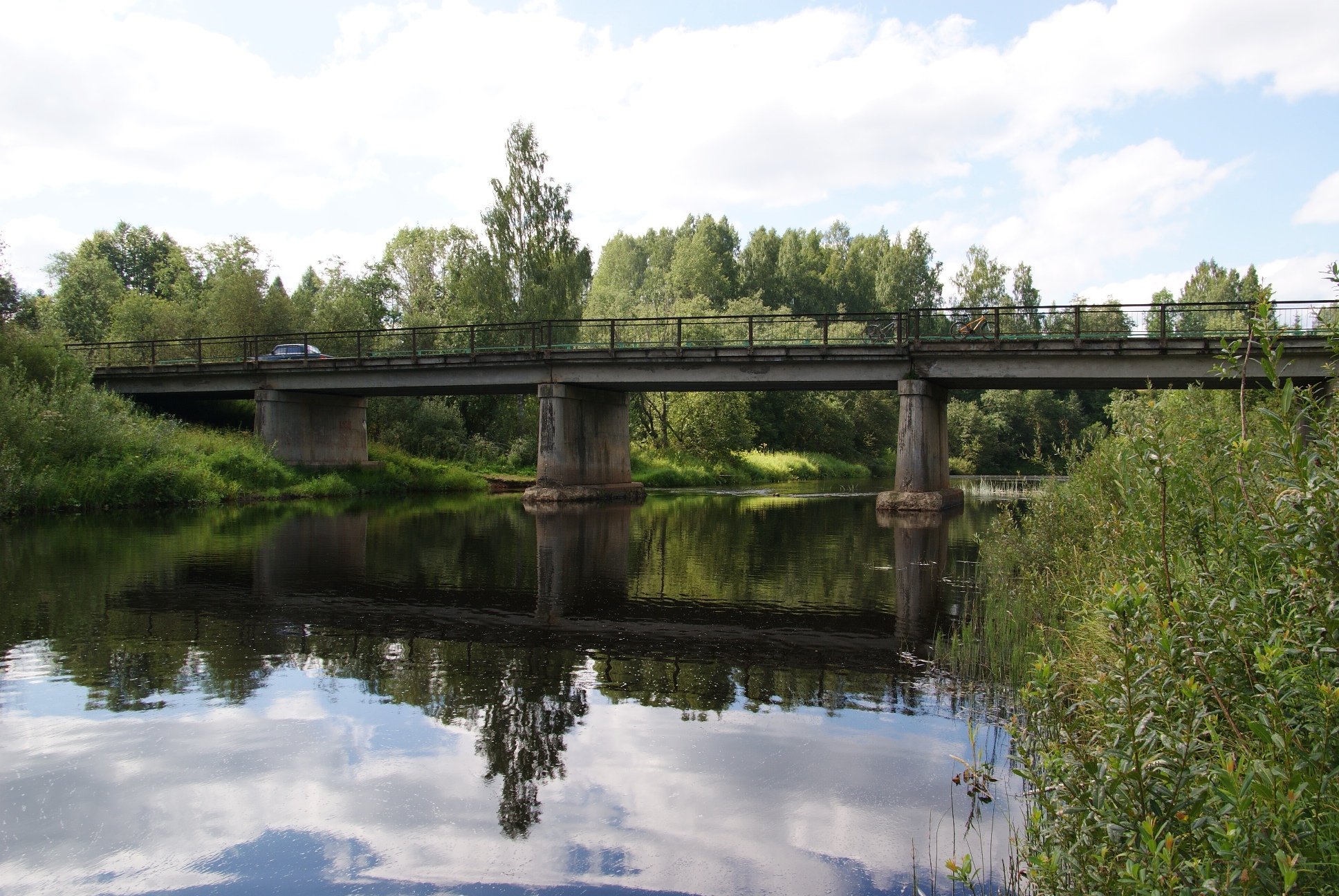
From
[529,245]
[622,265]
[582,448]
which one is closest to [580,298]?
[529,245]

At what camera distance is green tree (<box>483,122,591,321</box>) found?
5478 centimetres

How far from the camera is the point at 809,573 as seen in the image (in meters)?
17.0

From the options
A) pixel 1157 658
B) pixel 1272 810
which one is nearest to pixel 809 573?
pixel 1157 658

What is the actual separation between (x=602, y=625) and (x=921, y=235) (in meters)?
96.9

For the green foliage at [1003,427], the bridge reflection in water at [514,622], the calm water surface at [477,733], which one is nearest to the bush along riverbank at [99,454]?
the bridge reflection in water at [514,622]

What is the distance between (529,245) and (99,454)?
29.9 metres

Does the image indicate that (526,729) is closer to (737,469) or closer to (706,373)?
(706,373)

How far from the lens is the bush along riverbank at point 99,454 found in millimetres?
27359

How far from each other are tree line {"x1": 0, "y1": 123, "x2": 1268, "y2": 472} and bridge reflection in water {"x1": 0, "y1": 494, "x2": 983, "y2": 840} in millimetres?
5735

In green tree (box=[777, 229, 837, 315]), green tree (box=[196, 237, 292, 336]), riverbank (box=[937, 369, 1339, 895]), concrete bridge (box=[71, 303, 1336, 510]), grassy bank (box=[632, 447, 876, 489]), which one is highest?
green tree (box=[777, 229, 837, 315])

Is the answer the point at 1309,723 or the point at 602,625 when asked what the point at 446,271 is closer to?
the point at 602,625

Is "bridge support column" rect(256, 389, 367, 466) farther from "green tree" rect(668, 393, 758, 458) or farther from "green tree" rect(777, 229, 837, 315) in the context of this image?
"green tree" rect(777, 229, 837, 315)

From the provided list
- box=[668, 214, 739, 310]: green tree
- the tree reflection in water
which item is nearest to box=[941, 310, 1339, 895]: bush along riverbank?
the tree reflection in water

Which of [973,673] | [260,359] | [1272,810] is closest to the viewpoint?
[1272,810]
